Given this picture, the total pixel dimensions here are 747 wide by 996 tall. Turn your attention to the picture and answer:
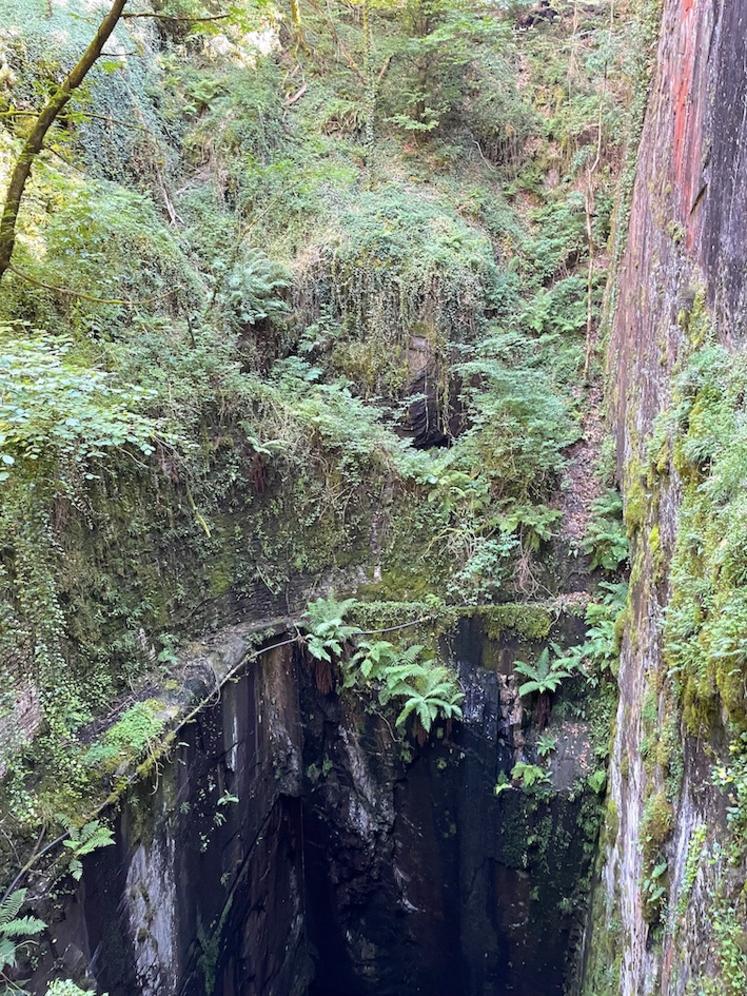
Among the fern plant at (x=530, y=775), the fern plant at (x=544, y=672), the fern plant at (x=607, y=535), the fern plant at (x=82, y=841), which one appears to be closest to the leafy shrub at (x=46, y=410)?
the fern plant at (x=82, y=841)

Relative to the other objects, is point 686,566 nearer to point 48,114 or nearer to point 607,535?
point 607,535

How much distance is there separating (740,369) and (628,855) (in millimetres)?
3391

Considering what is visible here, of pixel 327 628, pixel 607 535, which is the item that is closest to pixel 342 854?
pixel 327 628

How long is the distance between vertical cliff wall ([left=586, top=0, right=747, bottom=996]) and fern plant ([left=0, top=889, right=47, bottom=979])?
3433 mm

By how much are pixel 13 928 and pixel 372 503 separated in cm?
487

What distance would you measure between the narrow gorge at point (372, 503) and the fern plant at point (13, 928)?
1.5 inches

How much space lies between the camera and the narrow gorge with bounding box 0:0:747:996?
3756 millimetres

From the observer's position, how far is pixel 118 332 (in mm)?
6059

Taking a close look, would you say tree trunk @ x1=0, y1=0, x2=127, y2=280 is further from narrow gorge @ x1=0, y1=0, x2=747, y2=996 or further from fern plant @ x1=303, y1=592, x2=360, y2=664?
fern plant @ x1=303, y1=592, x2=360, y2=664

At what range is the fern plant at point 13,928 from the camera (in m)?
3.50

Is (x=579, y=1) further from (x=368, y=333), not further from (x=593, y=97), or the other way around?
(x=368, y=333)

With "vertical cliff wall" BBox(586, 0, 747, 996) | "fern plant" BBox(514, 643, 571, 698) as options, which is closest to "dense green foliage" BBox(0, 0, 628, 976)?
"fern plant" BBox(514, 643, 571, 698)

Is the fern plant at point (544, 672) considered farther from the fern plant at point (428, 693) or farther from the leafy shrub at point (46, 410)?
the leafy shrub at point (46, 410)

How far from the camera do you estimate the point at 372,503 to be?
285 inches
